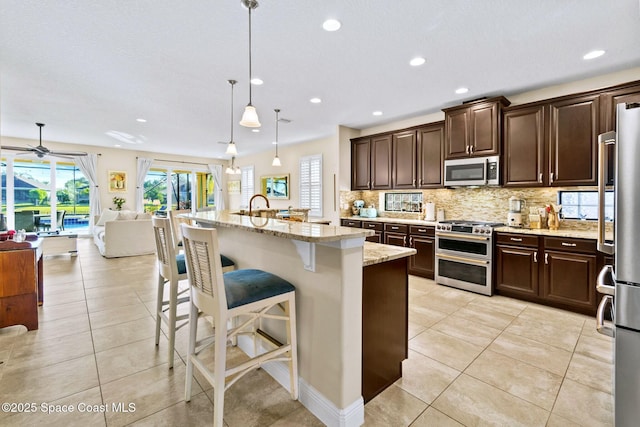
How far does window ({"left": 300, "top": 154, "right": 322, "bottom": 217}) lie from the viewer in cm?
674

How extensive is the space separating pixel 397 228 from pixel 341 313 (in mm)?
3433

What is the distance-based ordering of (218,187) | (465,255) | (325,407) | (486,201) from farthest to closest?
(218,187) → (486,201) → (465,255) → (325,407)

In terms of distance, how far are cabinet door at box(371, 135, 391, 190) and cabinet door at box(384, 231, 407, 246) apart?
37.1 inches

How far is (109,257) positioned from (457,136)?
684 centimetres

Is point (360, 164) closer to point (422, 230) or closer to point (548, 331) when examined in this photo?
point (422, 230)

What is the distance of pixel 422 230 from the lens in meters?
4.51

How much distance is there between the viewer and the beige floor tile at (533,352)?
7.34ft

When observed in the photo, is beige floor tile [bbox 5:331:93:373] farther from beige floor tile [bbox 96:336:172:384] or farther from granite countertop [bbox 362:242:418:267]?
granite countertop [bbox 362:242:418:267]

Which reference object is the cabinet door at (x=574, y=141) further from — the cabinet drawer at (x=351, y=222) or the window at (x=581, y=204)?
the cabinet drawer at (x=351, y=222)

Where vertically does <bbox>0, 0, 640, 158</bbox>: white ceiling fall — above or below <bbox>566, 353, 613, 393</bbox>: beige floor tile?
above

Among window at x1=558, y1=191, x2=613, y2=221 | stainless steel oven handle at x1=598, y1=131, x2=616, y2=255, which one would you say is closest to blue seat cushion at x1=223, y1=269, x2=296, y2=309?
stainless steel oven handle at x1=598, y1=131, x2=616, y2=255

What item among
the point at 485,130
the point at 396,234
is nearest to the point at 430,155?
the point at 485,130

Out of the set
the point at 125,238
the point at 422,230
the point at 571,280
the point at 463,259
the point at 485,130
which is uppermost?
the point at 485,130

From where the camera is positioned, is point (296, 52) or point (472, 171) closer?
point (296, 52)
